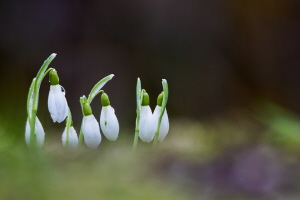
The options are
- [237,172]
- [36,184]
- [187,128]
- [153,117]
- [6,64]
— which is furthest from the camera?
[6,64]

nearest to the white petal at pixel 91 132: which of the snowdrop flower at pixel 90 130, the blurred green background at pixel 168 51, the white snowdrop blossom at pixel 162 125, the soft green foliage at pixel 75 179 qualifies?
the snowdrop flower at pixel 90 130

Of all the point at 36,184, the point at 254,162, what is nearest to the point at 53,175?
the point at 36,184

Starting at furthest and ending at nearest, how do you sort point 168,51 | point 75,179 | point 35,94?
point 168,51 < point 35,94 < point 75,179

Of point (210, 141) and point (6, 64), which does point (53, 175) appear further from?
point (6, 64)

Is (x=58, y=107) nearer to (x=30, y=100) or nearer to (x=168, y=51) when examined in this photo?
(x=30, y=100)

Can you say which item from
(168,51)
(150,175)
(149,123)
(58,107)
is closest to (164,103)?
(149,123)

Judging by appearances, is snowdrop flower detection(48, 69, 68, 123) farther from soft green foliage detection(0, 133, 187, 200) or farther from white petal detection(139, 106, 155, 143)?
soft green foliage detection(0, 133, 187, 200)
